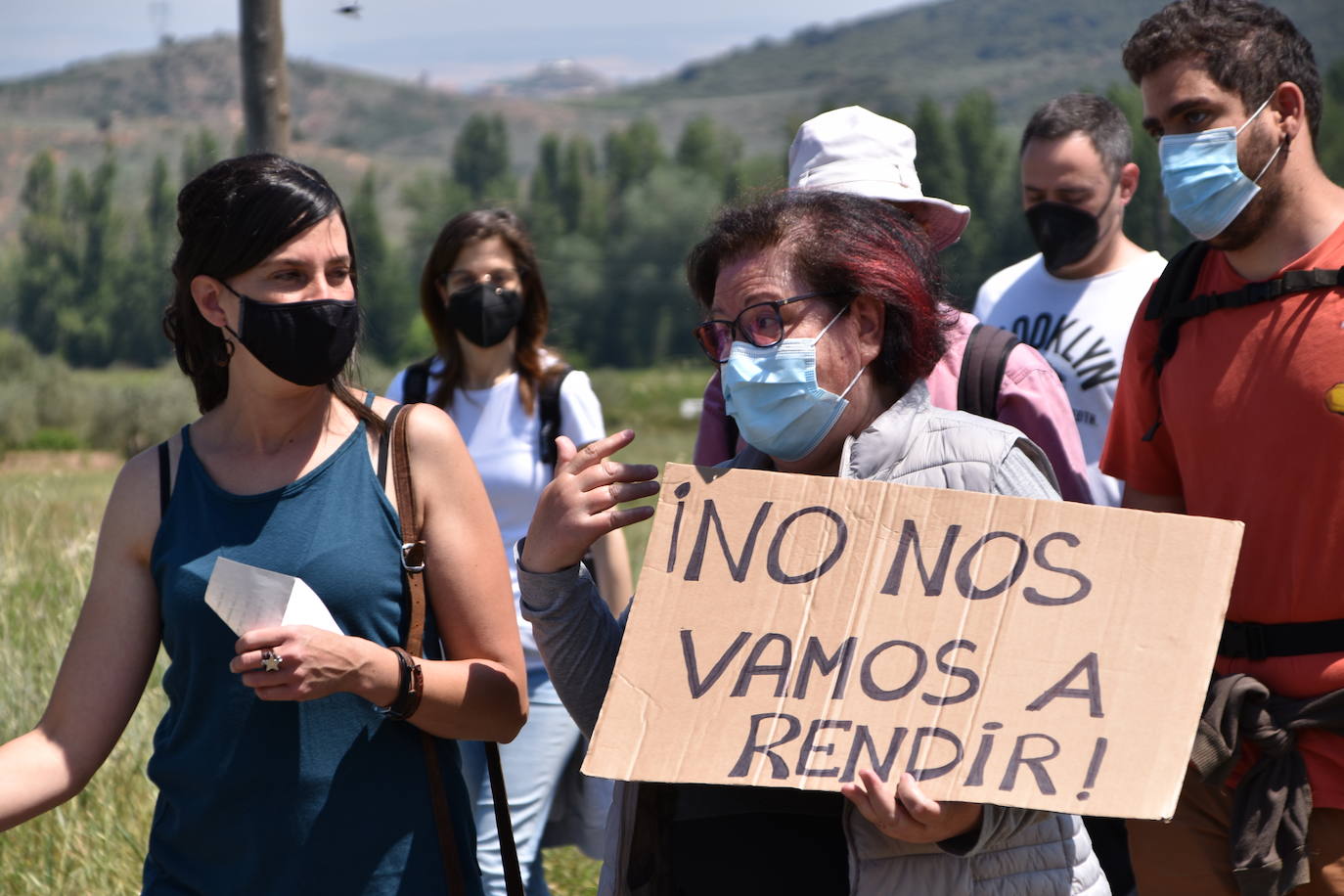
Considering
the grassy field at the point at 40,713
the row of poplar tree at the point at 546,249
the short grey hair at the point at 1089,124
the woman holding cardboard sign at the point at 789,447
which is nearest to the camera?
the woman holding cardboard sign at the point at 789,447

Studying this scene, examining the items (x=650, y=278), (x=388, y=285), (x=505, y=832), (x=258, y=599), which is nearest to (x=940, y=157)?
(x=650, y=278)

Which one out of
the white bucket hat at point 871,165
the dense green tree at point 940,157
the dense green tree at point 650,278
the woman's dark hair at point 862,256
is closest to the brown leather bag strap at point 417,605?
the woman's dark hair at point 862,256

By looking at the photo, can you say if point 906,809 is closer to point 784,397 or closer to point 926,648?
Answer: point 926,648

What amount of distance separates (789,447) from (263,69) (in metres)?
4.53

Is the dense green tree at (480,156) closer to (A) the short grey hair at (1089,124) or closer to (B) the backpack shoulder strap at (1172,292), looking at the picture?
(A) the short grey hair at (1089,124)

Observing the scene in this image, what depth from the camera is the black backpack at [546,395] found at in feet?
16.2

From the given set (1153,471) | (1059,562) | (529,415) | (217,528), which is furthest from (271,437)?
(529,415)

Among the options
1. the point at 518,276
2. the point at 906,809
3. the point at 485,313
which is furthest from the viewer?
the point at 518,276

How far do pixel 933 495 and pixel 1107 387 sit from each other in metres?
2.28

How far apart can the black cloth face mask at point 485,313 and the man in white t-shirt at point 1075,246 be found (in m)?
1.60

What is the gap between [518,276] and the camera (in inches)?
212

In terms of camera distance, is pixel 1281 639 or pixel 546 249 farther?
pixel 546 249

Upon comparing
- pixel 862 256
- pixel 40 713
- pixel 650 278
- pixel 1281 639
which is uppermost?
pixel 862 256

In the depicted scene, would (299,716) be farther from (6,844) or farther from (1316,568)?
(6,844)
